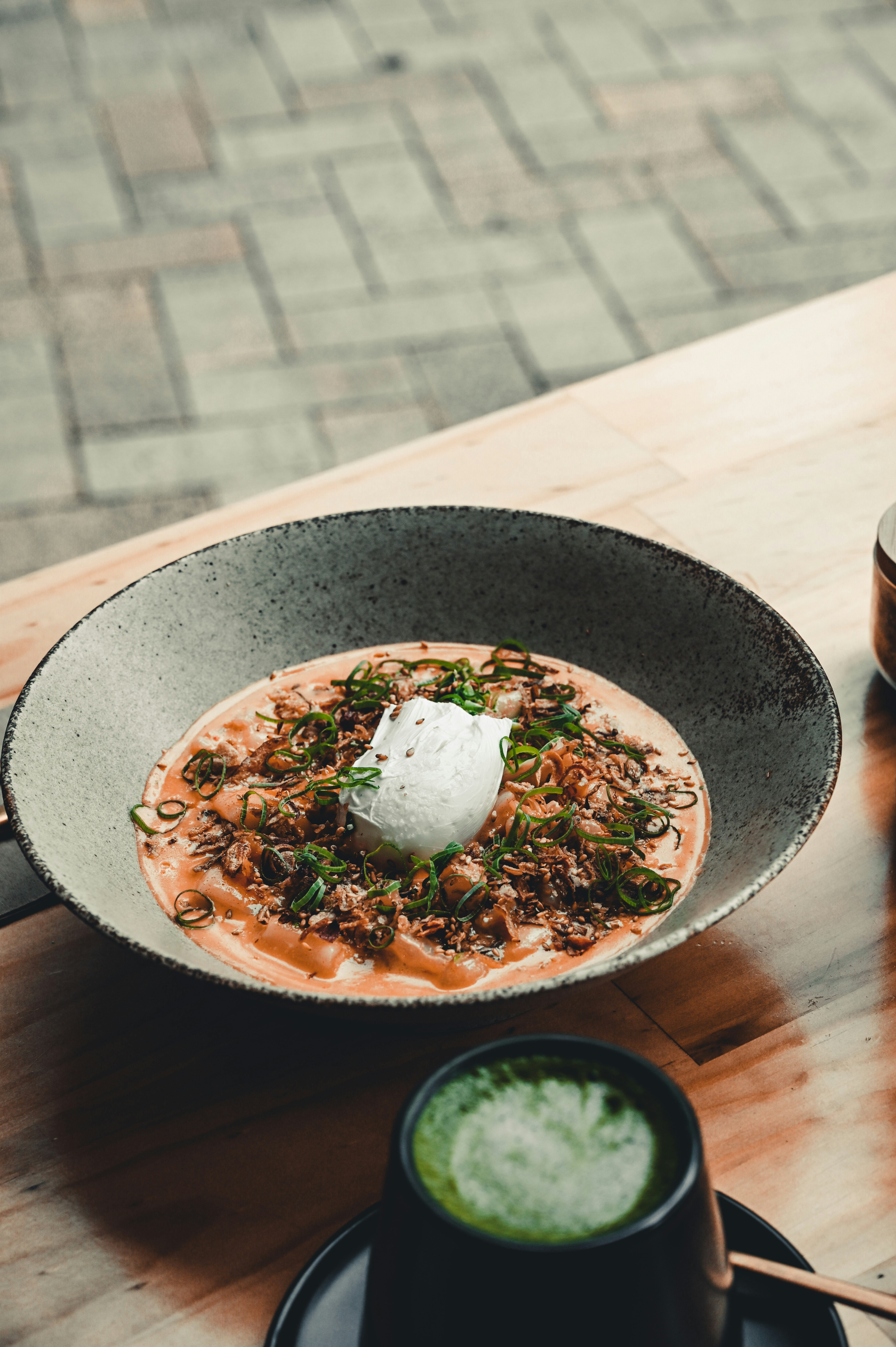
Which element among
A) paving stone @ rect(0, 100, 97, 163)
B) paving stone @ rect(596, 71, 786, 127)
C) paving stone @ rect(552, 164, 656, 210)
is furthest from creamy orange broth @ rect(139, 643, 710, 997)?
paving stone @ rect(596, 71, 786, 127)

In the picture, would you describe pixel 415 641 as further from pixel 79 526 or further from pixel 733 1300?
pixel 79 526

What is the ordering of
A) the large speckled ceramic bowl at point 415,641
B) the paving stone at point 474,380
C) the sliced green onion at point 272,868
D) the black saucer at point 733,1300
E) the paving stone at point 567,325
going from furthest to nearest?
→ the paving stone at point 567,325, the paving stone at point 474,380, the sliced green onion at point 272,868, the large speckled ceramic bowl at point 415,641, the black saucer at point 733,1300

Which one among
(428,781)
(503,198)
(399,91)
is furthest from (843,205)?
(428,781)

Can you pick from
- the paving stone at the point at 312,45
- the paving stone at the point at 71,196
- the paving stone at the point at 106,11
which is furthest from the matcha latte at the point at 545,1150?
the paving stone at the point at 106,11

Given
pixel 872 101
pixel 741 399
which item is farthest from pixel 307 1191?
pixel 872 101

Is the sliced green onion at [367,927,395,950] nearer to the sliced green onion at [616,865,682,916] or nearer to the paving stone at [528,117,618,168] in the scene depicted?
the sliced green onion at [616,865,682,916]

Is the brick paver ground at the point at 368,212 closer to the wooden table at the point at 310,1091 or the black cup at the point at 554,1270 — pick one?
the wooden table at the point at 310,1091

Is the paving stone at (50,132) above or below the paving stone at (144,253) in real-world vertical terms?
above
